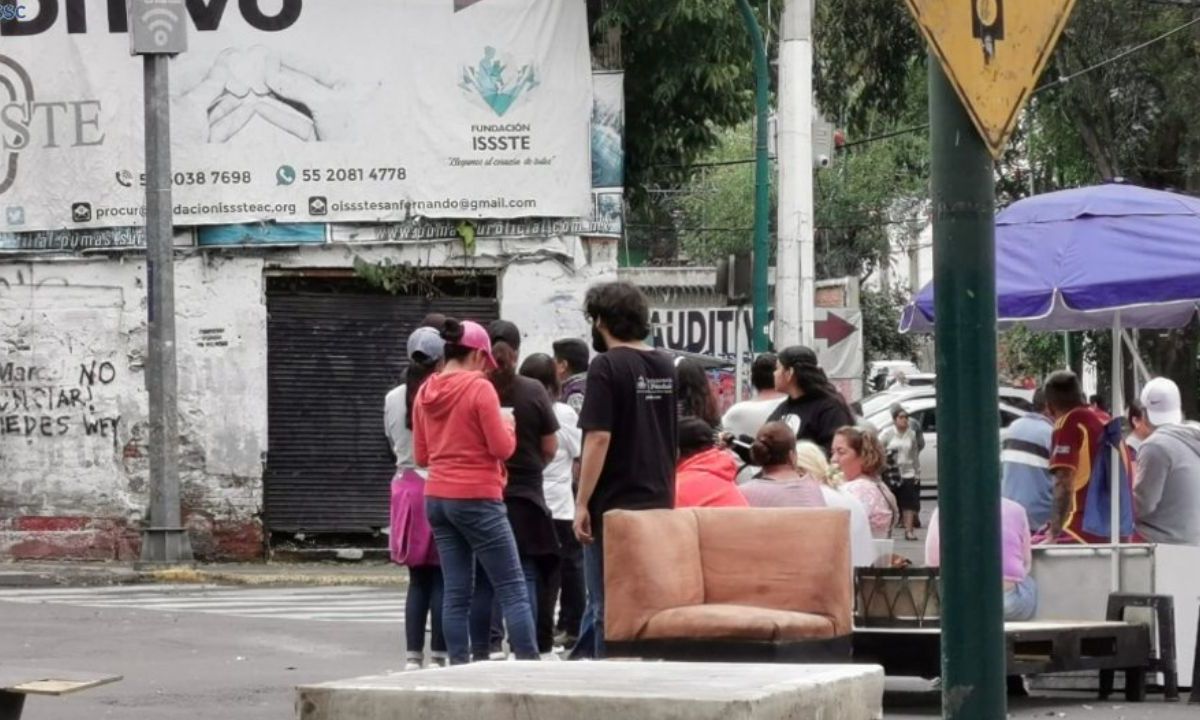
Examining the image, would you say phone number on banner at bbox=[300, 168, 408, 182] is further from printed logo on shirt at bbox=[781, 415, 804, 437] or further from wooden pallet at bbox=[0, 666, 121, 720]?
wooden pallet at bbox=[0, 666, 121, 720]

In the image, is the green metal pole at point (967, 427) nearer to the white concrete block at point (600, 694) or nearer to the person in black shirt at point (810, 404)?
the white concrete block at point (600, 694)

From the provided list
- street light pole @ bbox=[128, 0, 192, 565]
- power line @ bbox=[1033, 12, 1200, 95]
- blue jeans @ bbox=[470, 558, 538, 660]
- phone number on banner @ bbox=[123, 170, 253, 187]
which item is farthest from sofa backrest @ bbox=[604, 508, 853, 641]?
power line @ bbox=[1033, 12, 1200, 95]

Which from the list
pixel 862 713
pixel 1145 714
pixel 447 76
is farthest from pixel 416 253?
pixel 862 713

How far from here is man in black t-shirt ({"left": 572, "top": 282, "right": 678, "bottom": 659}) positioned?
9.43 meters

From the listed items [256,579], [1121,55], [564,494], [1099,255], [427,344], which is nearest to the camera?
[427,344]

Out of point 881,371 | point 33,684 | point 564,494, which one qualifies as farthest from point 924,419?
point 33,684

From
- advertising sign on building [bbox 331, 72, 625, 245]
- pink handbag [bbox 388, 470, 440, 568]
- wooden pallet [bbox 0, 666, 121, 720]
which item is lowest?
wooden pallet [bbox 0, 666, 121, 720]

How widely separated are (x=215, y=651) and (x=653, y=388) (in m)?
4.59

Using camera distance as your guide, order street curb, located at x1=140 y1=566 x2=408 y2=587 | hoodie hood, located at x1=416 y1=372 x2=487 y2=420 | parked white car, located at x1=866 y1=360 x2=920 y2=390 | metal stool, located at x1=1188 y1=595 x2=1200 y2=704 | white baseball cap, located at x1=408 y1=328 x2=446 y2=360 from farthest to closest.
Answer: parked white car, located at x1=866 y1=360 x2=920 y2=390 < street curb, located at x1=140 y1=566 x2=408 y2=587 < white baseball cap, located at x1=408 y1=328 x2=446 y2=360 < metal stool, located at x1=1188 y1=595 x2=1200 y2=704 < hoodie hood, located at x1=416 y1=372 x2=487 y2=420

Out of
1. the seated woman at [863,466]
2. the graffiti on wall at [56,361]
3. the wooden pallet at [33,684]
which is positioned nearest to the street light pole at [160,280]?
the graffiti on wall at [56,361]

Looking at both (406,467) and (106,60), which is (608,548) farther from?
(106,60)

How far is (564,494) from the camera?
41.0ft

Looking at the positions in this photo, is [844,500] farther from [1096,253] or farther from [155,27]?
[155,27]

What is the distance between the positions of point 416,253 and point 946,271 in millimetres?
16508
